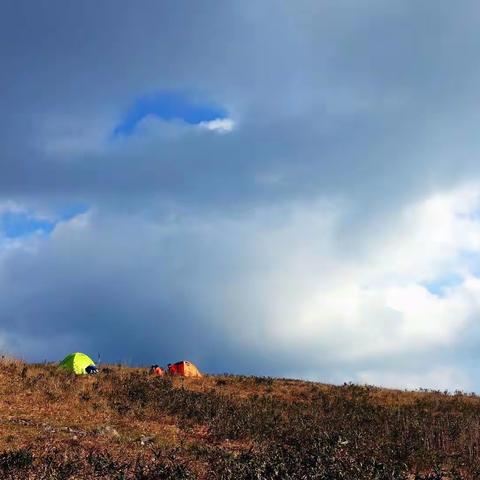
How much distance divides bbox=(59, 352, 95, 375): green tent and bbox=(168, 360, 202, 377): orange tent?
4046 millimetres

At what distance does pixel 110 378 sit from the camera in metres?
23.4

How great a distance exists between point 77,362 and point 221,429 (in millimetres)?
11296

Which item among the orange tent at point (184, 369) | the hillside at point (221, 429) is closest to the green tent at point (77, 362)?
the hillside at point (221, 429)

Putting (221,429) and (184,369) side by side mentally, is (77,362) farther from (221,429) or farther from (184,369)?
(221,429)

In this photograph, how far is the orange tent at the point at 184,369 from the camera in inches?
1119

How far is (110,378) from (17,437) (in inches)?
405

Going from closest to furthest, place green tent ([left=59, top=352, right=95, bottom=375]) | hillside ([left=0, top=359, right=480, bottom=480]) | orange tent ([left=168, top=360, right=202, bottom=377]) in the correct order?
hillside ([left=0, top=359, right=480, bottom=480]), green tent ([left=59, top=352, right=95, bottom=375]), orange tent ([left=168, top=360, right=202, bottom=377])

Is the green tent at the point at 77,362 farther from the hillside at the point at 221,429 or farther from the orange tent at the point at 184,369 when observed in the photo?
the orange tent at the point at 184,369

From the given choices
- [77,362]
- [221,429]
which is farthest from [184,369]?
[221,429]

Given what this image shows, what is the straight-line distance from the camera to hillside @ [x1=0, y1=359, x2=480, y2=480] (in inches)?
374

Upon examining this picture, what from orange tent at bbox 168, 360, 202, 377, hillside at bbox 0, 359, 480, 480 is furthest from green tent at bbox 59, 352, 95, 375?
orange tent at bbox 168, 360, 202, 377

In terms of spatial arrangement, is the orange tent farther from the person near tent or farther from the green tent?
the green tent

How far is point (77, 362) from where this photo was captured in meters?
26.0

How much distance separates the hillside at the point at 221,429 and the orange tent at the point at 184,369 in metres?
1.62
